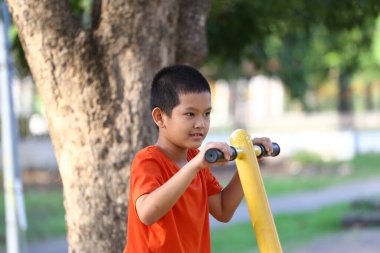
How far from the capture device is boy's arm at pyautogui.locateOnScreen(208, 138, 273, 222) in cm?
336

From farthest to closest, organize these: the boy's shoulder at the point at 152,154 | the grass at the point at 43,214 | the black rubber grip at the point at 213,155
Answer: the grass at the point at 43,214
the boy's shoulder at the point at 152,154
the black rubber grip at the point at 213,155

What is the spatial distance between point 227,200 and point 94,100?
1.30 m

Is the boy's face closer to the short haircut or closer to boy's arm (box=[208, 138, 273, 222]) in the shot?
the short haircut

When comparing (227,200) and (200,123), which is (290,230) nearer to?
(227,200)

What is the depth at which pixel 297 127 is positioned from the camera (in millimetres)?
33438

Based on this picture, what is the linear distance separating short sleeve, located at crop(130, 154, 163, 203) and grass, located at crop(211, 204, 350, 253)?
744 centimetres

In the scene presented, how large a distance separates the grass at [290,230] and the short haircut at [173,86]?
290 inches

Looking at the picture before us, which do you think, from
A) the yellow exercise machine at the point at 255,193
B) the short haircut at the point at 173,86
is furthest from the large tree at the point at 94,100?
the yellow exercise machine at the point at 255,193

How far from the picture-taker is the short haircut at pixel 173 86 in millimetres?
3100

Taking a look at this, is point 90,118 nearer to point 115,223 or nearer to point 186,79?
point 115,223

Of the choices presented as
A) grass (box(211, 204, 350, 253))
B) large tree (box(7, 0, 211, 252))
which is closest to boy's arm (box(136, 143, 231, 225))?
large tree (box(7, 0, 211, 252))

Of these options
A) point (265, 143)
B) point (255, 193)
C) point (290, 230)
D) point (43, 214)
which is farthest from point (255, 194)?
point (43, 214)

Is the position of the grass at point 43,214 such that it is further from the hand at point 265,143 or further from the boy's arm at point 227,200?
the hand at point 265,143

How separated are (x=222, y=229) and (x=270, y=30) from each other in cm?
483
